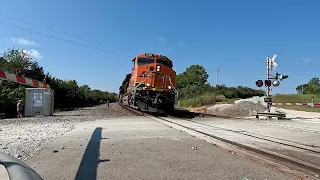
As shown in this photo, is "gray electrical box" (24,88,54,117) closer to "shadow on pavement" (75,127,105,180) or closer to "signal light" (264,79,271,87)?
"signal light" (264,79,271,87)

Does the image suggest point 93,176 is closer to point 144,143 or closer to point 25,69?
point 144,143

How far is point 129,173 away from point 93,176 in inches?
23.4

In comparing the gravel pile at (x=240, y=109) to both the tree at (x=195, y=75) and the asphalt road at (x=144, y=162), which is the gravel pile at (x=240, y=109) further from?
the tree at (x=195, y=75)

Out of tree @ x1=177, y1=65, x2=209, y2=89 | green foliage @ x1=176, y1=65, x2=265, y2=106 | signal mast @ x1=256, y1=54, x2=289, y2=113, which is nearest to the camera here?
signal mast @ x1=256, y1=54, x2=289, y2=113

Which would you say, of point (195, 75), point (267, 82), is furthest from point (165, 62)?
point (195, 75)

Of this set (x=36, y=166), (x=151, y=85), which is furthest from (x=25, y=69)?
(x=36, y=166)

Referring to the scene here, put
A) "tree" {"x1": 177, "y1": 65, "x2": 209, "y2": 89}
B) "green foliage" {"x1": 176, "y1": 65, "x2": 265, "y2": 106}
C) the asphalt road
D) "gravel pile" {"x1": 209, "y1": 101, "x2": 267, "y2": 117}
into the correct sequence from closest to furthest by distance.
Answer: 1. the asphalt road
2. "gravel pile" {"x1": 209, "y1": 101, "x2": 267, "y2": 117}
3. "green foliage" {"x1": 176, "y1": 65, "x2": 265, "y2": 106}
4. "tree" {"x1": 177, "y1": 65, "x2": 209, "y2": 89}

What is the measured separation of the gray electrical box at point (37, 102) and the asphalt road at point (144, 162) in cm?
1650

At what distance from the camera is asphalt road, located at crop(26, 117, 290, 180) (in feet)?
18.8

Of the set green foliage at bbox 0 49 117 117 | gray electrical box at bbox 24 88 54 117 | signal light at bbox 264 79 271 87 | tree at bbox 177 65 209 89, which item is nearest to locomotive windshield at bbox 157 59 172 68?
signal light at bbox 264 79 271 87

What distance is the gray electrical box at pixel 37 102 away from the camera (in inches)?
985

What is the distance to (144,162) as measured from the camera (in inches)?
267

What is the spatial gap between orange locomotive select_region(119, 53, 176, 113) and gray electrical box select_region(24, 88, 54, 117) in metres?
6.25

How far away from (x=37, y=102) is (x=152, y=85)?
839cm
